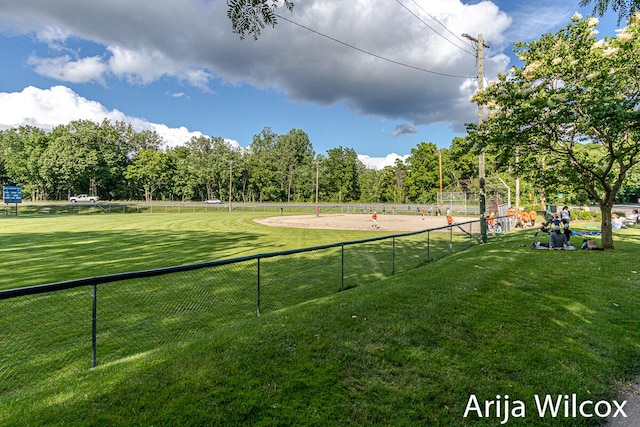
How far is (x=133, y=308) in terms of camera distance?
22.7 feet

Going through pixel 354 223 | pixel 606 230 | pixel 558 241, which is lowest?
pixel 354 223

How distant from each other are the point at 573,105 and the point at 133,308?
1356cm

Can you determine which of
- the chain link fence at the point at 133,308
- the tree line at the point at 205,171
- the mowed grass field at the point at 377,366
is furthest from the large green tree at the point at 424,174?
the mowed grass field at the point at 377,366

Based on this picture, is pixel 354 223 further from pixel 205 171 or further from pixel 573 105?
pixel 205 171

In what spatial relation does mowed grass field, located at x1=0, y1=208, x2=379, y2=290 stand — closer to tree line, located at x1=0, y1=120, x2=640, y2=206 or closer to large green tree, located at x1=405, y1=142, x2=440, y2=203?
tree line, located at x1=0, y1=120, x2=640, y2=206

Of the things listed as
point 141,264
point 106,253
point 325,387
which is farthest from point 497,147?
point 106,253

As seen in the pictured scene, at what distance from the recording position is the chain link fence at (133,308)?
430 cm

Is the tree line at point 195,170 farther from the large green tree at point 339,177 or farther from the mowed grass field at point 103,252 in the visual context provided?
the mowed grass field at point 103,252

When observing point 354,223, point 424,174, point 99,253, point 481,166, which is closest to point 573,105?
point 481,166

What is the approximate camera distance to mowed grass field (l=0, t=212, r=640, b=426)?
2.96 meters

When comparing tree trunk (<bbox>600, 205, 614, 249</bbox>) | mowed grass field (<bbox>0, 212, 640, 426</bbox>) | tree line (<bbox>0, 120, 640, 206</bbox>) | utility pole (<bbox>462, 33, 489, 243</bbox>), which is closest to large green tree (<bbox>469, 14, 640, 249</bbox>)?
tree trunk (<bbox>600, 205, 614, 249</bbox>)

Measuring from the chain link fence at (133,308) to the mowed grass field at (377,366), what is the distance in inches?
14.2

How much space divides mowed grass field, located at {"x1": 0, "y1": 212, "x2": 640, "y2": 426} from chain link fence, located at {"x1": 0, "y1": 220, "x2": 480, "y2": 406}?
361 millimetres

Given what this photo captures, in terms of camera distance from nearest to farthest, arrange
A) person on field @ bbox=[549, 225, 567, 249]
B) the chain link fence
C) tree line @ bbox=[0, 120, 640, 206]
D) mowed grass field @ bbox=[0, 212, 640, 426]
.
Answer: mowed grass field @ bbox=[0, 212, 640, 426] → the chain link fence → person on field @ bbox=[549, 225, 567, 249] → tree line @ bbox=[0, 120, 640, 206]
